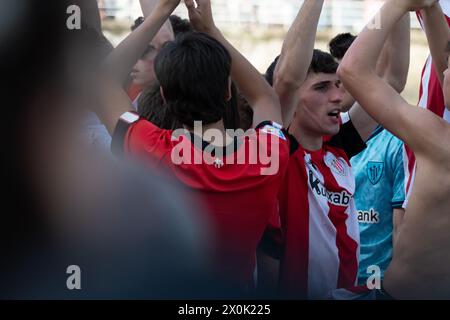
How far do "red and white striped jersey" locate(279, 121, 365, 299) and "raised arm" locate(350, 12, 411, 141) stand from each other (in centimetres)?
27

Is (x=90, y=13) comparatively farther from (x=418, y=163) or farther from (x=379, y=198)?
(x=379, y=198)

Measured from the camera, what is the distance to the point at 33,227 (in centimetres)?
201

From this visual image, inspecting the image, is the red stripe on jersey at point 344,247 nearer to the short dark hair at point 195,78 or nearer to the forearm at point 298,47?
the forearm at point 298,47

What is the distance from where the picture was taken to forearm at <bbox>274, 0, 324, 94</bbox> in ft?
7.57

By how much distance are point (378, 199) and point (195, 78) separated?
5.10 ft

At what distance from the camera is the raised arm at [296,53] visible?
91.0 inches

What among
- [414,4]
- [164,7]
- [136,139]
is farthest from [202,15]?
[414,4]

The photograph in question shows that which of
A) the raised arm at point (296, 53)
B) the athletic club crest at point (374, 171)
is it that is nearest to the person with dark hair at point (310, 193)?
the raised arm at point (296, 53)

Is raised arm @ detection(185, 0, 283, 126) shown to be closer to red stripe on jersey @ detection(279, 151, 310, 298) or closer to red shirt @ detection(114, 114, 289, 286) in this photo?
red shirt @ detection(114, 114, 289, 286)

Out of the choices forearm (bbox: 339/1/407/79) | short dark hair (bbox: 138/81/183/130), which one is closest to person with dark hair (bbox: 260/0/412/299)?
forearm (bbox: 339/1/407/79)

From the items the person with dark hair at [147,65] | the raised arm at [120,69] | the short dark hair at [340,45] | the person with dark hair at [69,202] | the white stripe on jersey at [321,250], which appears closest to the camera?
the person with dark hair at [69,202]

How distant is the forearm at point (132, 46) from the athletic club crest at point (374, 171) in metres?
1.53

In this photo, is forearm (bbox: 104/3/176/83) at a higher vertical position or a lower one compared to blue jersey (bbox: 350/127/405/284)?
higher

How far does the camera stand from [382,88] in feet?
6.94
